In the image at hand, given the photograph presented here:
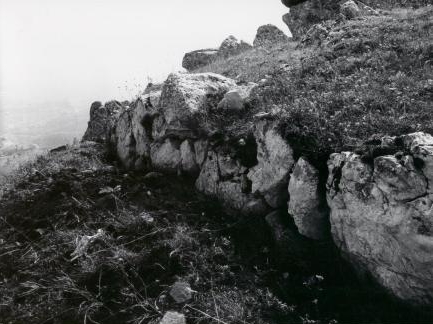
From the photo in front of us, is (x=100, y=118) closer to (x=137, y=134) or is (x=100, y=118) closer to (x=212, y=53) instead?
(x=137, y=134)

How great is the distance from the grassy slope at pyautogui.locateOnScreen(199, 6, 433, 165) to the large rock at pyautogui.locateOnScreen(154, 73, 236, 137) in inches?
45.4

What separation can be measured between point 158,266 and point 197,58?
1602 cm

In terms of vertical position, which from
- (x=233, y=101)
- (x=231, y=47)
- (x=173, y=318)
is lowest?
(x=173, y=318)

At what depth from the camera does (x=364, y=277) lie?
19.5ft

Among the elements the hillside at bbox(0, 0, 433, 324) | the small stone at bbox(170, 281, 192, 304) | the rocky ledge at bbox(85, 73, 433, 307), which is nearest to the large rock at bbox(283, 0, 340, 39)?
the hillside at bbox(0, 0, 433, 324)

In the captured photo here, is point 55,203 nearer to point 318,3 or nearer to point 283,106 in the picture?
point 283,106

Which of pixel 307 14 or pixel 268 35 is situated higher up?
pixel 307 14

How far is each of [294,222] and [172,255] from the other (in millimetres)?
2253

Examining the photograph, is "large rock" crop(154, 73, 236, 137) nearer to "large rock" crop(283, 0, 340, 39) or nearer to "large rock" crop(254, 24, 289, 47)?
"large rock" crop(283, 0, 340, 39)

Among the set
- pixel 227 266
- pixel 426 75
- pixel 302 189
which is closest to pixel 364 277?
pixel 302 189

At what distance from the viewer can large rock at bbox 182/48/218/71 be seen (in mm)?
20500

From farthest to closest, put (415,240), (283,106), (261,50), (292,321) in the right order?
(261,50) → (283,106) → (292,321) → (415,240)

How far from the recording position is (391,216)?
17.4ft

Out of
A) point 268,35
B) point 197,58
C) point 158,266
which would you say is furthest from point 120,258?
point 268,35
